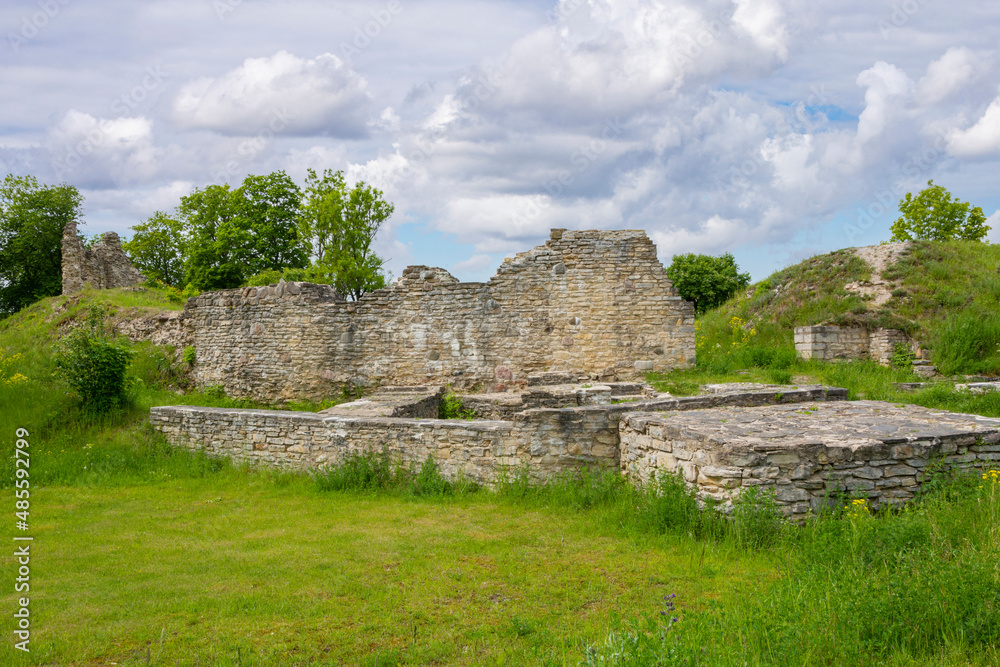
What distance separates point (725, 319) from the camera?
1822 centimetres

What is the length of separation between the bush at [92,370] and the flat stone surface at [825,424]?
31.5 feet

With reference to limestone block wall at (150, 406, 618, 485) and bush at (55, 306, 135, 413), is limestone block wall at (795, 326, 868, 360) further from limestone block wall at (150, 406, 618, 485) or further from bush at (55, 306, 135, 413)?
bush at (55, 306, 135, 413)

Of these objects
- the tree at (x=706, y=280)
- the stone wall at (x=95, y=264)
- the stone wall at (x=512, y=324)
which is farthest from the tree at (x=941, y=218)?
the stone wall at (x=95, y=264)

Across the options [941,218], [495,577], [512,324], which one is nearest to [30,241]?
[512,324]

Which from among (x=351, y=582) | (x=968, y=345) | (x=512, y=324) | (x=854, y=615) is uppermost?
(x=512, y=324)

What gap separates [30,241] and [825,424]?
29840 mm

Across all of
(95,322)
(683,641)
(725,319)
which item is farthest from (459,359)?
(683,641)

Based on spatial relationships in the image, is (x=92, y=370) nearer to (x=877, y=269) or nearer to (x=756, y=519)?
(x=756, y=519)

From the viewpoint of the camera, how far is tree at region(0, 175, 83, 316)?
25.8 meters

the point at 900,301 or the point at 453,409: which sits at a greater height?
the point at 900,301

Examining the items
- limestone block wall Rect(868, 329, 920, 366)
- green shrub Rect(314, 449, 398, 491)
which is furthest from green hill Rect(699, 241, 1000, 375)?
green shrub Rect(314, 449, 398, 491)

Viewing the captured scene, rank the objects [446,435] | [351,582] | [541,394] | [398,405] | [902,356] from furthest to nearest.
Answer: [902,356]
[541,394]
[398,405]
[446,435]
[351,582]

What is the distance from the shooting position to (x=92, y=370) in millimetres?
11461

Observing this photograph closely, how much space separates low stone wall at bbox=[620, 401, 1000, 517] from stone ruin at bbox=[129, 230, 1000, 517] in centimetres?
2
